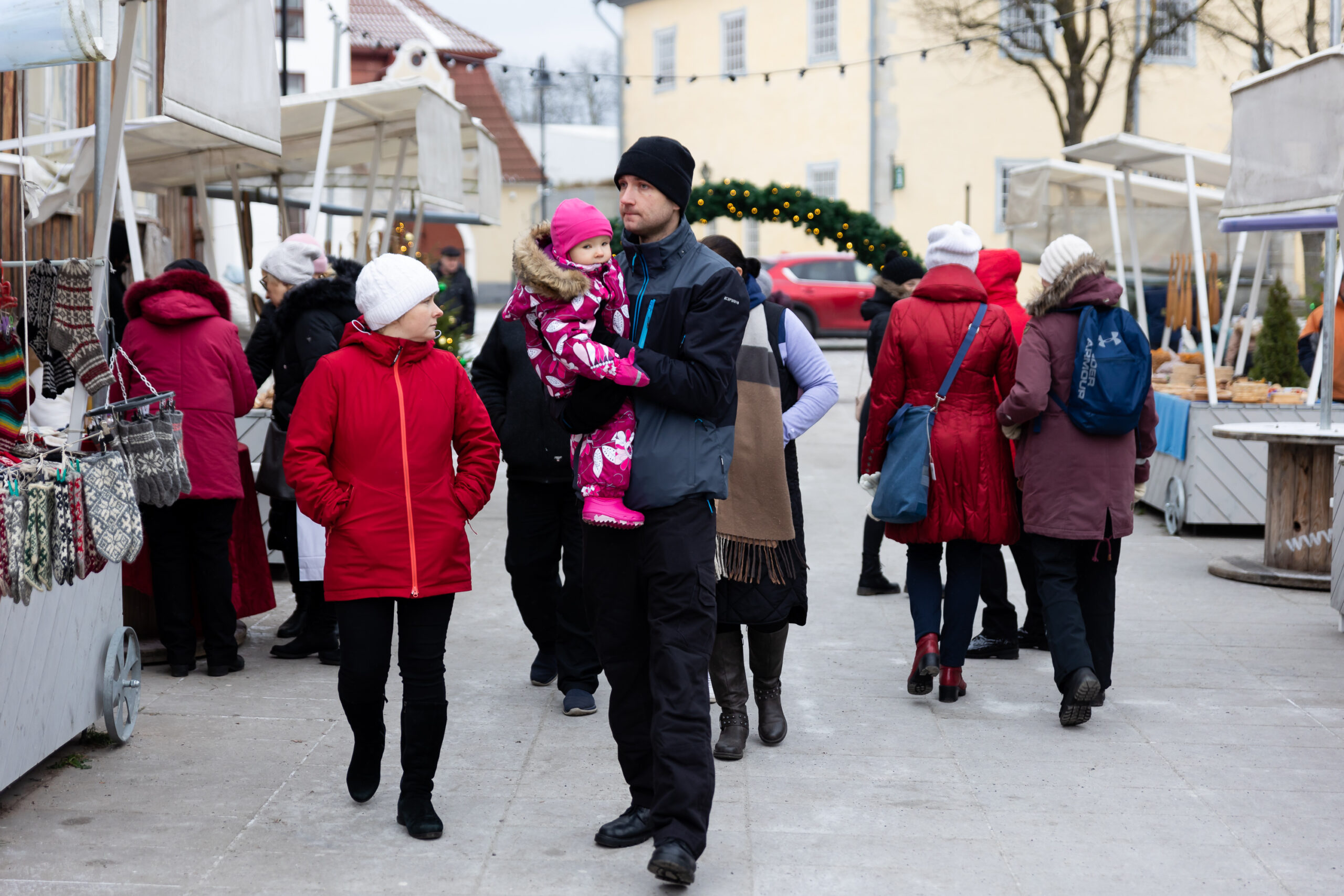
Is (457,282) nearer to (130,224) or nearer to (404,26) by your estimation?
(130,224)

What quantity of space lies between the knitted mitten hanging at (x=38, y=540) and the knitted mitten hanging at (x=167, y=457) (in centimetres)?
100

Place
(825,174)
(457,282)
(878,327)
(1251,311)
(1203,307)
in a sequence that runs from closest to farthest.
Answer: (878,327) → (1203,307) → (1251,311) → (457,282) → (825,174)

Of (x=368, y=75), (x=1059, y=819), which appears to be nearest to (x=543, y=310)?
(x=1059, y=819)

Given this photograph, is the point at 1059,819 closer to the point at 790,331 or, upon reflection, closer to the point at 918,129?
the point at 790,331

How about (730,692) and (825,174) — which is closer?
(730,692)

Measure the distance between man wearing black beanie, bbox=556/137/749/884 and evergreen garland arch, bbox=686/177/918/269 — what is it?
31.7 ft

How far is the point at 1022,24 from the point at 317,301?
21.4 m

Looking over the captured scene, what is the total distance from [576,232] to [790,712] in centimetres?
257

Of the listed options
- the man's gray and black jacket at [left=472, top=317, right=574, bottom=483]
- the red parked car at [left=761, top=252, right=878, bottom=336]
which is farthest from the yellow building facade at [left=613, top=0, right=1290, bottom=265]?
the man's gray and black jacket at [left=472, top=317, right=574, bottom=483]

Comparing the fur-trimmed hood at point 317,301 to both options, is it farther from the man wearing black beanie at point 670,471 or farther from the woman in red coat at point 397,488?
the man wearing black beanie at point 670,471

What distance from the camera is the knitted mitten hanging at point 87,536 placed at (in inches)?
150

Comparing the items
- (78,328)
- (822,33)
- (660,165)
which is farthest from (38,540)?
(822,33)

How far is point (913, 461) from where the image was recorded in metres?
5.39

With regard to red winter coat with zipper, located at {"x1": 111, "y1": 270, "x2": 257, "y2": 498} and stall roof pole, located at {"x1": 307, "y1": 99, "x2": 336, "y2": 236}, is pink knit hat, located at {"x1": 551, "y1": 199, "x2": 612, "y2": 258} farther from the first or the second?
stall roof pole, located at {"x1": 307, "y1": 99, "x2": 336, "y2": 236}
